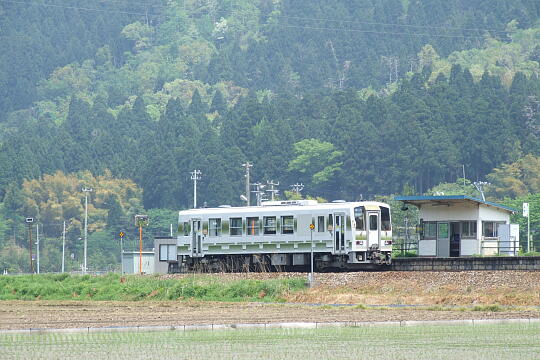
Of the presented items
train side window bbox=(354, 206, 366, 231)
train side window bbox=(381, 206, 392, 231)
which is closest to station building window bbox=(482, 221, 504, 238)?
train side window bbox=(381, 206, 392, 231)

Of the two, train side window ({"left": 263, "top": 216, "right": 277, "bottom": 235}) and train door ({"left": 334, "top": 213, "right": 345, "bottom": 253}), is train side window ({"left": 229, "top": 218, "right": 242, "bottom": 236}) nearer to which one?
train side window ({"left": 263, "top": 216, "right": 277, "bottom": 235})

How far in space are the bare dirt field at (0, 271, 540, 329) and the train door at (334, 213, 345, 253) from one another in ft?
11.8

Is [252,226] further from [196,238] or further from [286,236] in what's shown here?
[196,238]

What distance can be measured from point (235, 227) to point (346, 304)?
1298 centimetres

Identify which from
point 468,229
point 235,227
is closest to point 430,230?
point 468,229

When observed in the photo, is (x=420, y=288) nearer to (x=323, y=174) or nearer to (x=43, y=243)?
(x=43, y=243)

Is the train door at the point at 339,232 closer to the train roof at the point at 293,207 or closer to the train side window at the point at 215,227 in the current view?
the train roof at the point at 293,207

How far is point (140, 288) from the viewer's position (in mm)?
46375

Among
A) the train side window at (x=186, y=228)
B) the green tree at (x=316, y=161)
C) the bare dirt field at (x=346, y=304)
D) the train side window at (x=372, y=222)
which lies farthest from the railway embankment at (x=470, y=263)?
the green tree at (x=316, y=161)

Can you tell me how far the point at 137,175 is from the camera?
593 feet

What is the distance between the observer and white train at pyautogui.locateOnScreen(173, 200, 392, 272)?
1930 inches

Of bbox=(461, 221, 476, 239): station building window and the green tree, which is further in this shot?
the green tree

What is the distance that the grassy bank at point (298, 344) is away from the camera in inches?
915

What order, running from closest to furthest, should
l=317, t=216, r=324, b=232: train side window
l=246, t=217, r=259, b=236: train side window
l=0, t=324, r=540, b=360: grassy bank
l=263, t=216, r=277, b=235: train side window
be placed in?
1. l=0, t=324, r=540, b=360: grassy bank
2. l=317, t=216, r=324, b=232: train side window
3. l=263, t=216, r=277, b=235: train side window
4. l=246, t=217, r=259, b=236: train side window
